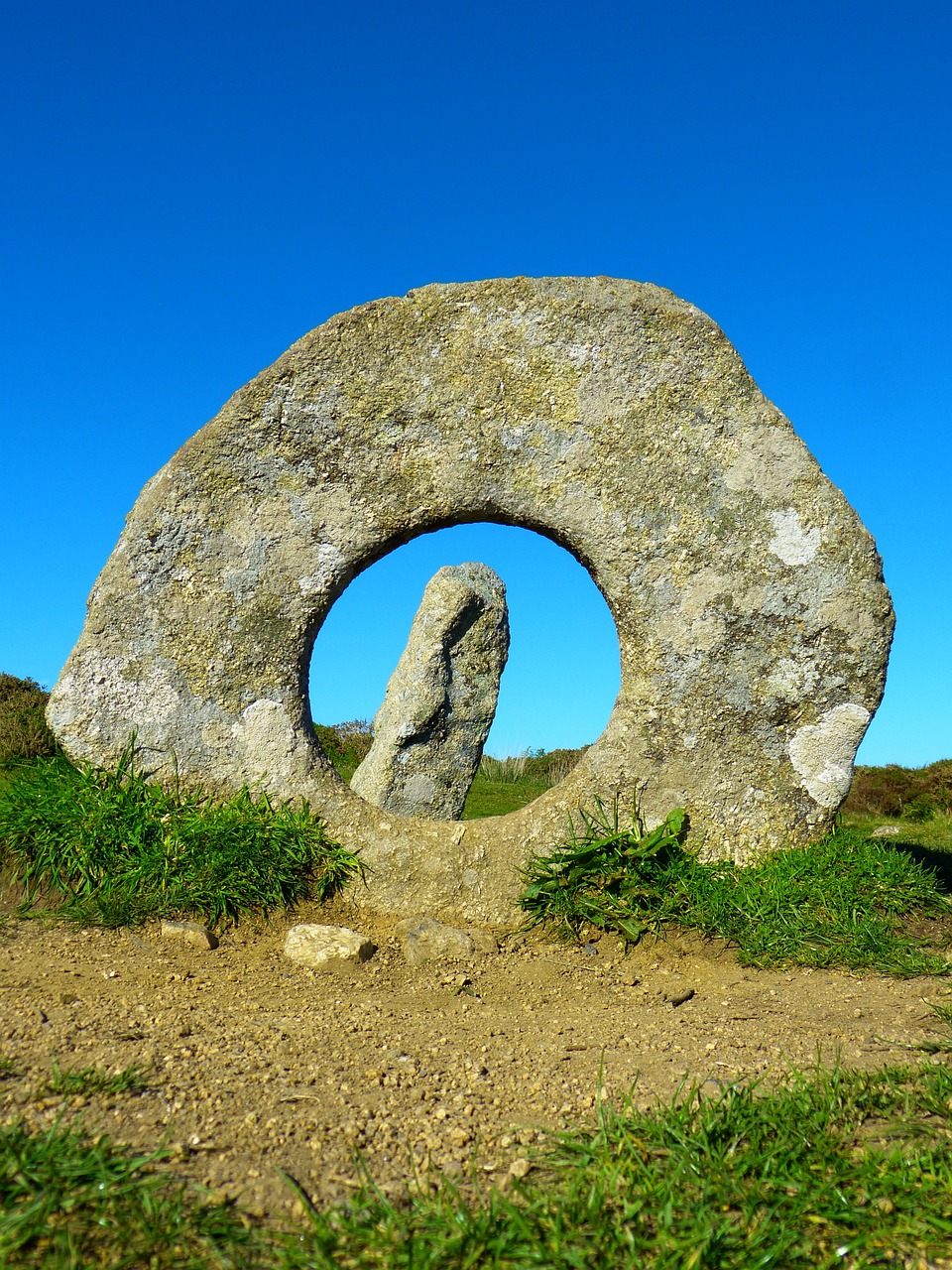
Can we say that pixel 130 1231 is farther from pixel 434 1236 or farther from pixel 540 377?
pixel 540 377

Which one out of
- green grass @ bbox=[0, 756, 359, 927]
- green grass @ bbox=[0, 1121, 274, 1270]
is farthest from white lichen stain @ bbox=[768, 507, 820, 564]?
green grass @ bbox=[0, 1121, 274, 1270]

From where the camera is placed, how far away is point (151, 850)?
17.7ft

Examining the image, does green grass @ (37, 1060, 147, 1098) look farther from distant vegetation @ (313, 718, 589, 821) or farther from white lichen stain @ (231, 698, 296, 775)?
distant vegetation @ (313, 718, 589, 821)

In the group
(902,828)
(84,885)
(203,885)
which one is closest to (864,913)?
(203,885)

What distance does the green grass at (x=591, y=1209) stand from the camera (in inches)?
90.7

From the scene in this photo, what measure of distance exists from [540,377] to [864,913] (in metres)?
3.45

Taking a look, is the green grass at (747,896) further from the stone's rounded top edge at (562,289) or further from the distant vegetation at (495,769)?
the distant vegetation at (495,769)

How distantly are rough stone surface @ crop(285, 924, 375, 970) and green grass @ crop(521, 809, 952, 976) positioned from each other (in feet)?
3.41

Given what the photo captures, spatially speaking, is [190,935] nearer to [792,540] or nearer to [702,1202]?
[702,1202]

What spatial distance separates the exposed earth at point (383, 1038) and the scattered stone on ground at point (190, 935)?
0.06m

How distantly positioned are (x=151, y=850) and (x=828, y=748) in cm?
384

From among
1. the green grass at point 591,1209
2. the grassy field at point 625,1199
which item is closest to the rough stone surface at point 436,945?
the grassy field at point 625,1199

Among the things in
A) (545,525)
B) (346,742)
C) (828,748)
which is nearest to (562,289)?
(545,525)

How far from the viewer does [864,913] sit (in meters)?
5.35
